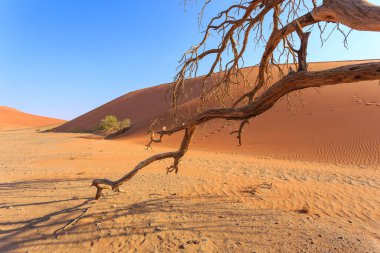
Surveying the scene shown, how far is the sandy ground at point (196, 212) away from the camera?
388 cm

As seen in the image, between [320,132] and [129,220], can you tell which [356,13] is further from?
[320,132]

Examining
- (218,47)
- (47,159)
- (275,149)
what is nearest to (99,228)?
(218,47)

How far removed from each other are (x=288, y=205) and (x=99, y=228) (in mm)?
3417

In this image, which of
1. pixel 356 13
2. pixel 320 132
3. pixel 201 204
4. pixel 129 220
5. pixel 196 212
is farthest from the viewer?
pixel 320 132

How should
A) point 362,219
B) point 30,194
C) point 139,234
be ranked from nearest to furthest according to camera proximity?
point 139,234 < point 362,219 < point 30,194

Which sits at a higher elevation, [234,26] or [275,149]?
[234,26]

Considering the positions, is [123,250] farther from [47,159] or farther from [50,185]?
[47,159]

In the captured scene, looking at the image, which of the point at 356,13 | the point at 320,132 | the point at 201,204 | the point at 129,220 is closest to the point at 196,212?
the point at 201,204

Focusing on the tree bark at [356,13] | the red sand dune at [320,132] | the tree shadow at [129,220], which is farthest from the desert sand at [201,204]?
the tree bark at [356,13]

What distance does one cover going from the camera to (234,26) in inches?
200

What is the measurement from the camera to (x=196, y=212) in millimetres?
4945

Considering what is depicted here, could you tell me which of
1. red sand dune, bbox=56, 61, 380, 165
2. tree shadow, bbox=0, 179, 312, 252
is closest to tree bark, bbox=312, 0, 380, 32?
tree shadow, bbox=0, 179, 312, 252

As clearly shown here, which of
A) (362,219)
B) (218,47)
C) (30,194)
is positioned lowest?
(362,219)

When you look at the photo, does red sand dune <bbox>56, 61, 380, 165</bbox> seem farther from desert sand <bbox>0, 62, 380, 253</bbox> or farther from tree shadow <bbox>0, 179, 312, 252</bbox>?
A: tree shadow <bbox>0, 179, 312, 252</bbox>
